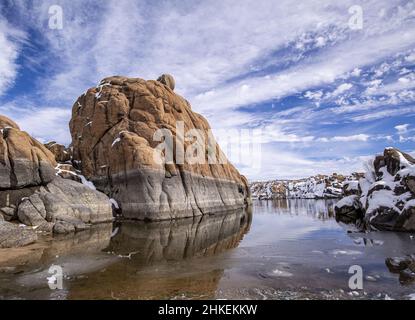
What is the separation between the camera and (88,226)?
99.2 feet

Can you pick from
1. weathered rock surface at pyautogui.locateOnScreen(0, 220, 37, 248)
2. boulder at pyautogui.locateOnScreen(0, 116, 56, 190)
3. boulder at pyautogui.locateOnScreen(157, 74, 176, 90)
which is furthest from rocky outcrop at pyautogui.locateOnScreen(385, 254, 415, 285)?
boulder at pyautogui.locateOnScreen(157, 74, 176, 90)

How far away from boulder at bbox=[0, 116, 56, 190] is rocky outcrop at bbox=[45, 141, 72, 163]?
18245 mm

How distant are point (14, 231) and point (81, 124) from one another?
3354 cm

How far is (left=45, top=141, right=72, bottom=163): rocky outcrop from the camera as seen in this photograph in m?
50.9

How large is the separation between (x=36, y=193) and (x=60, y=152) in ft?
80.9

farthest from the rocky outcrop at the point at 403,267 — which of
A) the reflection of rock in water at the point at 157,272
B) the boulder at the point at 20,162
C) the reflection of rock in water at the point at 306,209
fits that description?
the boulder at the point at 20,162

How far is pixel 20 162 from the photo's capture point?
99.0 ft

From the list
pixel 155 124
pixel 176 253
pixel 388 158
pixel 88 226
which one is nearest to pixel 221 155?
pixel 155 124

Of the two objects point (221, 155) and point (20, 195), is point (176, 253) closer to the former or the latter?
point (20, 195)

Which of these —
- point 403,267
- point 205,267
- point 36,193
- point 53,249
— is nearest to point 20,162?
point 36,193

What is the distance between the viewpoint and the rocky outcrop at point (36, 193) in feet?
88.1

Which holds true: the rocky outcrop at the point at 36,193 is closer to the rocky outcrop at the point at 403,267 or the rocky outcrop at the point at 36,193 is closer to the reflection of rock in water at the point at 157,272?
the reflection of rock in water at the point at 157,272

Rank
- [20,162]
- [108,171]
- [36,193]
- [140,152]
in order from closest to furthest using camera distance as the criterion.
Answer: [36,193], [20,162], [140,152], [108,171]

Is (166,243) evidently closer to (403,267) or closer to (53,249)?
(53,249)
